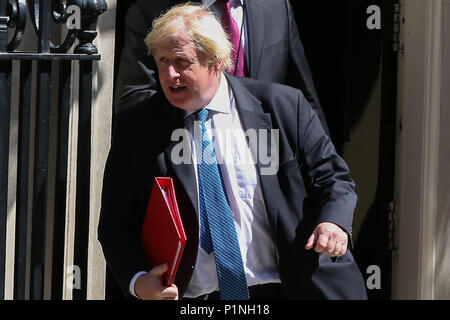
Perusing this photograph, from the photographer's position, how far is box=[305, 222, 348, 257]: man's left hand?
3614 mm

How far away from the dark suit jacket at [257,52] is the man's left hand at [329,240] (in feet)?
4.35

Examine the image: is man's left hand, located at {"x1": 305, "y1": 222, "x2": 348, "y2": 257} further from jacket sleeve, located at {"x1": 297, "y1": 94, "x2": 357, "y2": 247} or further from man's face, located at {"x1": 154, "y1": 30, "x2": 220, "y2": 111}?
man's face, located at {"x1": 154, "y1": 30, "x2": 220, "y2": 111}

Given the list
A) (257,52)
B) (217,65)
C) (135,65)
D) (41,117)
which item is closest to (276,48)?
(257,52)

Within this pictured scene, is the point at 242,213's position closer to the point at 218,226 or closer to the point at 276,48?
the point at 218,226

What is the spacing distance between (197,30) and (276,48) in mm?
1327

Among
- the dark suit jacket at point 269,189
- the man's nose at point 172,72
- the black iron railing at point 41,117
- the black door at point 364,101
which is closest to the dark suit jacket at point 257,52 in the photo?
the black door at point 364,101

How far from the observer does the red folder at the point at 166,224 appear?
11.8 ft

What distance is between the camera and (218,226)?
3.75 meters
